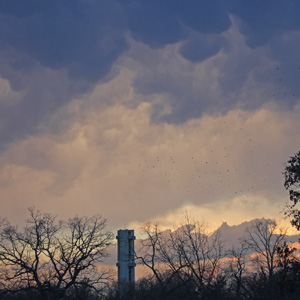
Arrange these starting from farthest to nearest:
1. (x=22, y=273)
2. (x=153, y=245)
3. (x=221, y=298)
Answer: (x=153, y=245) < (x=221, y=298) < (x=22, y=273)

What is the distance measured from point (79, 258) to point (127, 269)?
2010 inches

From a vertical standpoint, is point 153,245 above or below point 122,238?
below

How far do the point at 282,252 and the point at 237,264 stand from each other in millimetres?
32923

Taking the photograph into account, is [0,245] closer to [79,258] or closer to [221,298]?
[79,258]

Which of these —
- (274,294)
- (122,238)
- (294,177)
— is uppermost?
(122,238)

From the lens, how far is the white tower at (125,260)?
9185 centimetres

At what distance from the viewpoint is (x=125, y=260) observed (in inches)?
3698

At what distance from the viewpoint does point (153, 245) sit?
60.0 metres

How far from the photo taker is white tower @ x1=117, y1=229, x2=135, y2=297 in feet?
301

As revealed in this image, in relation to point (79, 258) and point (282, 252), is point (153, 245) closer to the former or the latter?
point (79, 258)

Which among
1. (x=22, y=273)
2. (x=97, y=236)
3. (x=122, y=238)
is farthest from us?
(x=122, y=238)

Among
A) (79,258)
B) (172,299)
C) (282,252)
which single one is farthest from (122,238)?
(282,252)

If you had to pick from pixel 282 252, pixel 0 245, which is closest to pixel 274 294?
pixel 282 252

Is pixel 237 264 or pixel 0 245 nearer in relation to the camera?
pixel 0 245
